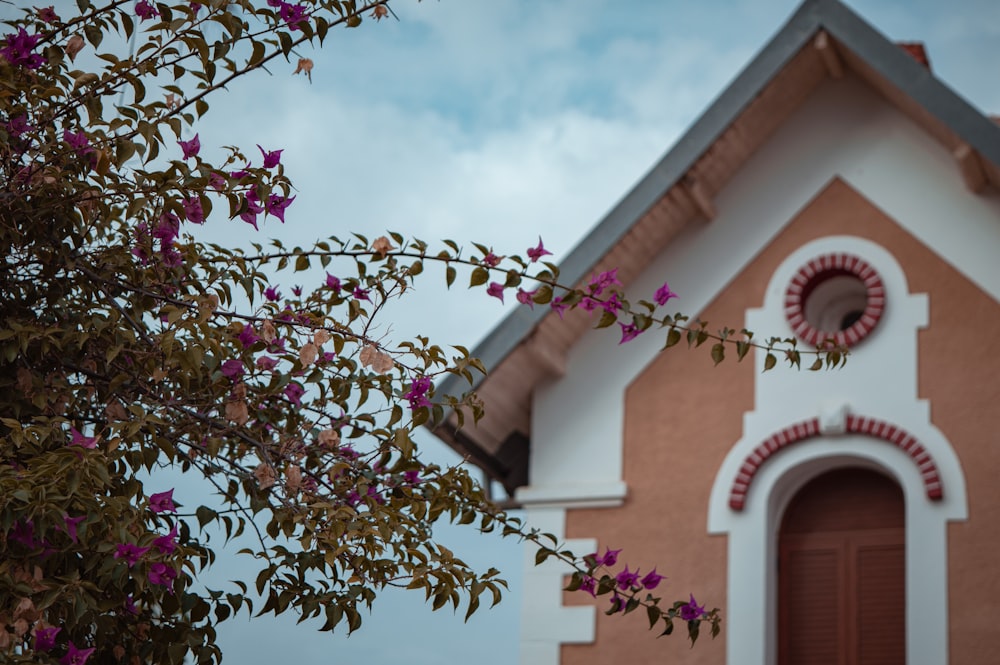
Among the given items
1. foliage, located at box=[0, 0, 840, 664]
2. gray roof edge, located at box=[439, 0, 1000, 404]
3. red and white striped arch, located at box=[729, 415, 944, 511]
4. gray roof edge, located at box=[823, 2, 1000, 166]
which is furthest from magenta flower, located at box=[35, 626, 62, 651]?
gray roof edge, located at box=[823, 2, 1000, 166]

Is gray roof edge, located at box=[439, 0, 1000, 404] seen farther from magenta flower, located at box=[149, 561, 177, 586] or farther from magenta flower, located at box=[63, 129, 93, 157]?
magenta flower, located at box=[149, 561, 177, 586]

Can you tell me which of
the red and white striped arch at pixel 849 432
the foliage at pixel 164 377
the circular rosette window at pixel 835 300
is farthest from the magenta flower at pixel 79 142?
the circular rosette window at pixel 835 300

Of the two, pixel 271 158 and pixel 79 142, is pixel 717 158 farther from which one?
pixel 79 142

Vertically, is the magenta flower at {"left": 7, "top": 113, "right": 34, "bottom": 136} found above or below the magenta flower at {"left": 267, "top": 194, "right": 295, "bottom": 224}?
above

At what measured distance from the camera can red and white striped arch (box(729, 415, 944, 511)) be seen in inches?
331

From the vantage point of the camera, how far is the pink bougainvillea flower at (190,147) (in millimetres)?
4977

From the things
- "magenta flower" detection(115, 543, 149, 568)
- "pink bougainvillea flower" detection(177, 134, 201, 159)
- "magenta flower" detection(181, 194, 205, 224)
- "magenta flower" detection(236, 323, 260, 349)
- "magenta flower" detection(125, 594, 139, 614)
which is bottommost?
"magenta flower" detection(125, 594, 139, 614)

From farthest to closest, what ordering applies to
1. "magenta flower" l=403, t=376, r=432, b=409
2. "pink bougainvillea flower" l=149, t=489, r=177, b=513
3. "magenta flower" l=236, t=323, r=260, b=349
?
"magenta flower" l=236, t=323, r=260, b=349 → "magenta flower" l=403, t=376, r=432, b=409 → "pink bougainvillea flower" l=149, t=489, r=177, b=513

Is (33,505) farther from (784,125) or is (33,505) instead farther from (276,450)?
(784,125)

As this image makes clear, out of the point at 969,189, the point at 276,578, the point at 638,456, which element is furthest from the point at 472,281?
the point at 969,189

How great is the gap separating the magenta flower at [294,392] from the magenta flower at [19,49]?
159 cm

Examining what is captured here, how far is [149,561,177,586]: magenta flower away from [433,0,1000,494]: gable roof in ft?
15.4

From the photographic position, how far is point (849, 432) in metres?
8.77

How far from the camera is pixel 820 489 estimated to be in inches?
356
